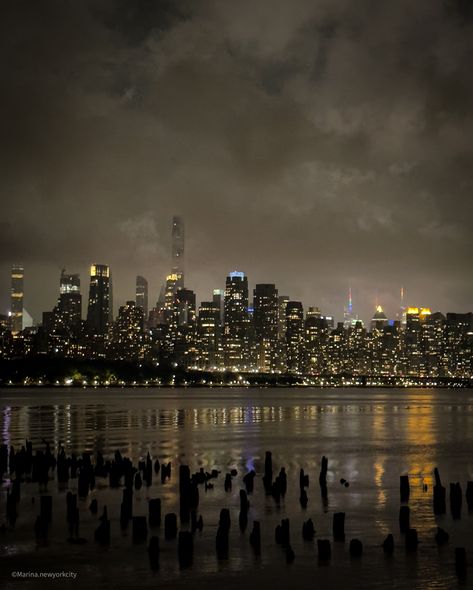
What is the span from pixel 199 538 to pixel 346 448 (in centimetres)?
4000

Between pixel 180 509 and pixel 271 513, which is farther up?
pixel 180 509

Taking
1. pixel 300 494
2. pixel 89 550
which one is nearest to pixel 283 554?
pixel 89 550

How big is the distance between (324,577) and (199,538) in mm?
6193

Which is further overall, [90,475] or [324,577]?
[90,475]

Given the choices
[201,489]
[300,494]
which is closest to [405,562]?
[300,494]

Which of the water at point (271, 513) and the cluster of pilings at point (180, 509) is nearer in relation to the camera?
the water at point (271, 513)

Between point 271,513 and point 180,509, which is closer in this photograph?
point 180,509

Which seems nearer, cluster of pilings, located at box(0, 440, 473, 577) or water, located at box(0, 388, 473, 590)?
water, located at box(0, 388, 473, 590)

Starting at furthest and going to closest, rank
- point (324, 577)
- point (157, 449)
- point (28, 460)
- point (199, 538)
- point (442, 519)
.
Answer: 1. point (157, 449)
2. point (28, 460)
3. point (442, 519)
4. point (199, 538)
5. point (324, 577)

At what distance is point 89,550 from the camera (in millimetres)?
29219

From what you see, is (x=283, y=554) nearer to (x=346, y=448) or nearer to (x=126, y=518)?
(x=126, y=518)

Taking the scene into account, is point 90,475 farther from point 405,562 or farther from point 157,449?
point 157,449

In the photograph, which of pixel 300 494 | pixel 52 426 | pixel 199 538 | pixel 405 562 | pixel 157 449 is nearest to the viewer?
pixel 405 562

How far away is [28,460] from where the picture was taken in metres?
47.3
